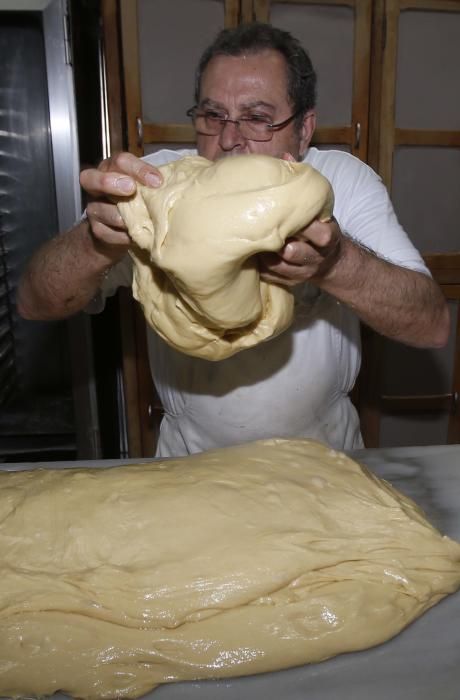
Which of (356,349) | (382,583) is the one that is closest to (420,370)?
(356,349)

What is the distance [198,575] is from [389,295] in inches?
25.8

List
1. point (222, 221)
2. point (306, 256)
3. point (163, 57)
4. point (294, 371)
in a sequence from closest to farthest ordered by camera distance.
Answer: point (222, 221), point (306, 256), point (294, 371), point (163, 57)

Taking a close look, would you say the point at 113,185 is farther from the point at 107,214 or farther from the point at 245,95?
the point at 245,95

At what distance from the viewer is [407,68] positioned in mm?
2336

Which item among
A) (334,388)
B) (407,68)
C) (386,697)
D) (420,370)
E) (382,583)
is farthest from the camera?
(420,370)

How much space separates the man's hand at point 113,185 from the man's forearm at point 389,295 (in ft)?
1.25

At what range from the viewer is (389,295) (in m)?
1.20

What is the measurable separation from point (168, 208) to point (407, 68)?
1.85m

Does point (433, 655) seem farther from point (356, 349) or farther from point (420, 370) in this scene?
point (420, 370)

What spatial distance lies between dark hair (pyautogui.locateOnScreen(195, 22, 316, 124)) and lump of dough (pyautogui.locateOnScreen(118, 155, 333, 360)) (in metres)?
0.55

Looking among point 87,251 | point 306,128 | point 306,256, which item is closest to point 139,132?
point 306,128

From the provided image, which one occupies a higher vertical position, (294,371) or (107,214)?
(107,214)

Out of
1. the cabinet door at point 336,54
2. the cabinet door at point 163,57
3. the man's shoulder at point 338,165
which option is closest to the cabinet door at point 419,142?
the cabinet door at point 336,54

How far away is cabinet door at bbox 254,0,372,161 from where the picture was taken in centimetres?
222
